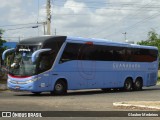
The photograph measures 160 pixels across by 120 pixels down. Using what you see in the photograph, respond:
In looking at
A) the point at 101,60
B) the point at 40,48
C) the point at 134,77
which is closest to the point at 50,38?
the point at 40,48

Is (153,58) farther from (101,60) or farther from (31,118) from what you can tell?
(31,118)

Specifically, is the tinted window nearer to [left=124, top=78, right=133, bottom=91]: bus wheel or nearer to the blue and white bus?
the blue and white bus

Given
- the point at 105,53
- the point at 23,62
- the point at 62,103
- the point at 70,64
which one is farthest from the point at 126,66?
the point at 62,103

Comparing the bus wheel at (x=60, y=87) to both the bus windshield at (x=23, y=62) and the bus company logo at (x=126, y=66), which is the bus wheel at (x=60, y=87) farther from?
the bus company logo at (x=126, y=66)

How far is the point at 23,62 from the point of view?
989 inches

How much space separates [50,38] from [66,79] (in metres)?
2.71

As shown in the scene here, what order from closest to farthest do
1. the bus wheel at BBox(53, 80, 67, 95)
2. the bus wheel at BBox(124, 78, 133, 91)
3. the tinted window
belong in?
the bus wheel at BBox(53, 80, 67, 95) < the tinted window < the bus wheel at BBox(124, 78, 133, 91)

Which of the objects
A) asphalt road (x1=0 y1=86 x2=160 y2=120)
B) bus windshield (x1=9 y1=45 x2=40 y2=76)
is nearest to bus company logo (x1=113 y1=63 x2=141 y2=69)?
asphalt road (x1=0 y1=86 x2=160 y2=120)

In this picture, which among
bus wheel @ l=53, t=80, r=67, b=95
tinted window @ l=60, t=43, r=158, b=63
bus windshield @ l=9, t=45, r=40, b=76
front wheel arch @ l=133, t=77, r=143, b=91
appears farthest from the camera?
front wheel arch @ l=133, t=77, r=143, b=91

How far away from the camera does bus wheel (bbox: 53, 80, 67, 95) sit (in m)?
25.8

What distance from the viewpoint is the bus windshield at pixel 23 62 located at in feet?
81.3

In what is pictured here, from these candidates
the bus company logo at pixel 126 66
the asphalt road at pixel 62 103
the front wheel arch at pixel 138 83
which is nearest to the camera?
the asphalt road at pixel 62 103

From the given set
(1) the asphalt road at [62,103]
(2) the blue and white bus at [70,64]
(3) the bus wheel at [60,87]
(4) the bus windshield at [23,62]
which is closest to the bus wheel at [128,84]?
(2) the blue and white bus at [70,64]

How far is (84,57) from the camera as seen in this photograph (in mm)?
27375
